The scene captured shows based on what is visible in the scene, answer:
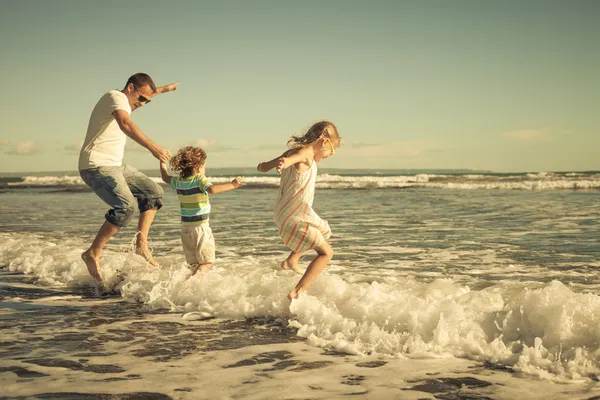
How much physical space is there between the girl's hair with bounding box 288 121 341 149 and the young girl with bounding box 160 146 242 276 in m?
0.97

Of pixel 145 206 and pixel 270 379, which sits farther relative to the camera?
pixel 145 206

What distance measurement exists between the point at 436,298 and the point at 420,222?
674cm

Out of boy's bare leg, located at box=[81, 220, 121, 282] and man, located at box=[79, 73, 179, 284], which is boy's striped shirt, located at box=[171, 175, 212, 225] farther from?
boy's bare leg, located at box=[81, 220, 121, 282]

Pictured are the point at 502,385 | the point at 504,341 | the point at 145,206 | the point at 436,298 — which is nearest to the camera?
the point at 502,385

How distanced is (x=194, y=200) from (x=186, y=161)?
39 centimetres

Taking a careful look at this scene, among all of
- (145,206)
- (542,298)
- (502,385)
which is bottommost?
(502,385)

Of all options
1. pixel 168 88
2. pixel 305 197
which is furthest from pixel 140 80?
pixel 305 197

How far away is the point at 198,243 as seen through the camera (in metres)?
5.68

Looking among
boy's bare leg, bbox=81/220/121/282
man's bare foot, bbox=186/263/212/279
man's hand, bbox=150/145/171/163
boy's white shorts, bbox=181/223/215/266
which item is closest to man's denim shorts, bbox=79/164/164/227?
boy's bare leg, bbox=81/220/121/282

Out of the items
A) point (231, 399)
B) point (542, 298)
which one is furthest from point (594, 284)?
point (231, 399)

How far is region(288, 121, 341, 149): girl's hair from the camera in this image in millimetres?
5199

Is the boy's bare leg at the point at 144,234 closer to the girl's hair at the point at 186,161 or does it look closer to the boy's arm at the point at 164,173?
the boy's arm at the point at 164,173

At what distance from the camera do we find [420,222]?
11.4 meters

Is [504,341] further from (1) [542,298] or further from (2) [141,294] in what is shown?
(2) [141,294]
